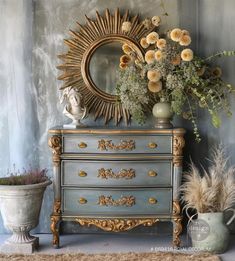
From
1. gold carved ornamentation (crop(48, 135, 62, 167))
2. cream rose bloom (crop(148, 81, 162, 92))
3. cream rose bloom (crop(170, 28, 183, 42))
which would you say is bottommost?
gold carved ornamentation (crop(48, 135, 62, 167))

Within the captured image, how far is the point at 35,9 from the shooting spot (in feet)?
14.3

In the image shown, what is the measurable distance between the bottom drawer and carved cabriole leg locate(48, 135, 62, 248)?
20 centimetres

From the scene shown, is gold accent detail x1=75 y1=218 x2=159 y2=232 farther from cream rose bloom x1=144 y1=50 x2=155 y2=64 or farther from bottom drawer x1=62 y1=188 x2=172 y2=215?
cream rose bloom x1=144 y1=50 x2=155 y2=64

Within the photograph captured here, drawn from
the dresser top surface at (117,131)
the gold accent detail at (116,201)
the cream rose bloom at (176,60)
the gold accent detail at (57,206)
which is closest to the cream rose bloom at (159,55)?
the cream rose bloom at (176,60)

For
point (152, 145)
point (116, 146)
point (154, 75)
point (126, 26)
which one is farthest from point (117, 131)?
point (126, 26)

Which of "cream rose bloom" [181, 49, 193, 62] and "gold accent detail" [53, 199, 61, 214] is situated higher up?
"cream rose bloom" [181, 49, 193, 62]

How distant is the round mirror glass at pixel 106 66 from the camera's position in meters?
4.34

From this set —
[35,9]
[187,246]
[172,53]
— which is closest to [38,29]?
[35,9]

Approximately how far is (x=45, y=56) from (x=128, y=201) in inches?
61.7

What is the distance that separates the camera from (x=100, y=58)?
14.3 feet

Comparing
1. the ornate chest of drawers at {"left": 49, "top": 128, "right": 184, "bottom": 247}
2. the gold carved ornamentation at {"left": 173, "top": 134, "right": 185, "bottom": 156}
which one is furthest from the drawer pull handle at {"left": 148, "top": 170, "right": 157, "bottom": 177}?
the gold carved ornamentation at {"left": 173, "top": 134, "right": 185, "bottom": 156}

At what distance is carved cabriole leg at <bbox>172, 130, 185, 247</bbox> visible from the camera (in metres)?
3.85

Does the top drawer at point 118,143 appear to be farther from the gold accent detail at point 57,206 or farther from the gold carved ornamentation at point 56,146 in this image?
the gold accent detail at point 57,206

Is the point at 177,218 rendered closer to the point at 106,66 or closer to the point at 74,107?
the point at 74,107
